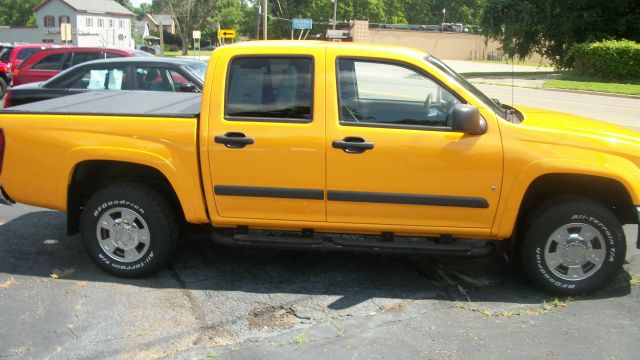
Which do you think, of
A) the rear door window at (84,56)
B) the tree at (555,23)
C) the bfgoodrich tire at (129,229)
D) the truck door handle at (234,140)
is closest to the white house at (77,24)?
the tree at (555,23)

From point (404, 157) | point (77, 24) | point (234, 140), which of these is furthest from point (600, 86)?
point (77, 24)

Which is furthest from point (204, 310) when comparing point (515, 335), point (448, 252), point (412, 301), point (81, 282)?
point (515, 335)

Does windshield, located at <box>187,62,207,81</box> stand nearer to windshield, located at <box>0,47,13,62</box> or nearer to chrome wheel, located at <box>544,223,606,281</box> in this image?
chrome wheel, located at <box>544,223,606,281</box>

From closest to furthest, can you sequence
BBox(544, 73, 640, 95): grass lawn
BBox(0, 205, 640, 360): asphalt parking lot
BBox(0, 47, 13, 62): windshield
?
BBox(0, 205, 640, 360): asphalt parking lot, BBox(0, 47, 13, 62): windshield, BBox(544, 73, 640, 95): grass lawn

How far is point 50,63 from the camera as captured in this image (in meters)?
13.8

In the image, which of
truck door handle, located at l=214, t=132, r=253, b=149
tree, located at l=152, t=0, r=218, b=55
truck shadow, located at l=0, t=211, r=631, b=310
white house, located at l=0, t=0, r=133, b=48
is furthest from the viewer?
tree, located at l=152, t=0, r=218, b=55

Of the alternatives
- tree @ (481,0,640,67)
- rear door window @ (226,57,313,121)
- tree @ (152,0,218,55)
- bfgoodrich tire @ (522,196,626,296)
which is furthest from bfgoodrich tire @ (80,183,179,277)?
tree @ (152,0,218,55)

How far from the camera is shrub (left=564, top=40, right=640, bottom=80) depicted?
2866 centimetres

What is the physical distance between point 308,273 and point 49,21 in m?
85.9

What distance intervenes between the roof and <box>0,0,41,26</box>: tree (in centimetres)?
2953

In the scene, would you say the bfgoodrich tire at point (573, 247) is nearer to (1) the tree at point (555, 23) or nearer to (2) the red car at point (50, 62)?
(2) the red car at point (50, 62)

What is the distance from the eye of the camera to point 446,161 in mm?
4082

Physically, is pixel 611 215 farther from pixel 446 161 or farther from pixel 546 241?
pixel 446 161

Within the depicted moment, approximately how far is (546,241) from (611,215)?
47 centimetres
